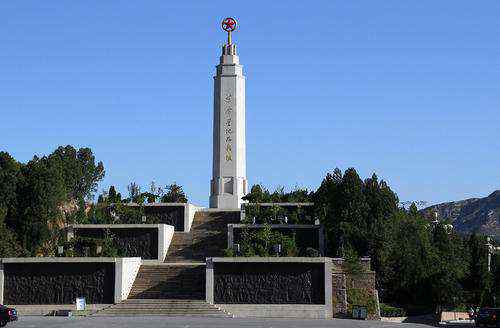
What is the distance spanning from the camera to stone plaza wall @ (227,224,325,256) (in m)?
45.6

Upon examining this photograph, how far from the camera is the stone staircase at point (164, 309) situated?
3459 centimetres

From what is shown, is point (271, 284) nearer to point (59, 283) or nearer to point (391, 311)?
point (391, 311)

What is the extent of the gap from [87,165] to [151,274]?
53.2 meters

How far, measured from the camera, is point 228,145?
185ft

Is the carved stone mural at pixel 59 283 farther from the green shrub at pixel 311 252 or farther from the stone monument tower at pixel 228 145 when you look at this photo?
the stone monument tower at pixel 228 145

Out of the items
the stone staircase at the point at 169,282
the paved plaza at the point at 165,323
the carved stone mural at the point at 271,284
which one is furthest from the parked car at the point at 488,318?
the stone staircase at the point at 169,282

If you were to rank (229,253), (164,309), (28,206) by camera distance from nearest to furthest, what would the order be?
(164,309), (229,253), (28,206)

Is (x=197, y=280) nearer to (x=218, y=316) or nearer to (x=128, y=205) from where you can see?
(x=218, y=316)

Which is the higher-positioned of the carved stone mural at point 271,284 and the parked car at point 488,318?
the carved stone mural at point 271,284

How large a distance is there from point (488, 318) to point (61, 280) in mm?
20802

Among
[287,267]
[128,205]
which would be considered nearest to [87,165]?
[128,205]

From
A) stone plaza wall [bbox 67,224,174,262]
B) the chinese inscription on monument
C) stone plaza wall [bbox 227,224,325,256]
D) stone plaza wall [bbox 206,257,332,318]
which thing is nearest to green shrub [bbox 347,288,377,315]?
stone plaza wall [bbox 206,257,332,318]

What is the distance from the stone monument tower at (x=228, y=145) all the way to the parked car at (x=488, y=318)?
24.0 meters

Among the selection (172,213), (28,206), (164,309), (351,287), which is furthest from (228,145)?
(164,309)
